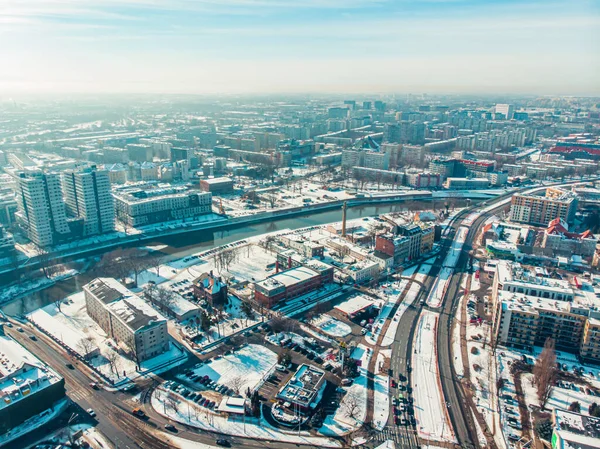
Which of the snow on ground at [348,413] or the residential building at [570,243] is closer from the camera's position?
the snow on ground at [348,413]

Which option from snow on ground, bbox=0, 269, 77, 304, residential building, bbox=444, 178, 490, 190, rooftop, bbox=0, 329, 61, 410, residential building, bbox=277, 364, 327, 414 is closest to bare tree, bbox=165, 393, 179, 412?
residential building, bbox=277, 364, 327, 414

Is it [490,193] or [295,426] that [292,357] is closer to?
[295,426]

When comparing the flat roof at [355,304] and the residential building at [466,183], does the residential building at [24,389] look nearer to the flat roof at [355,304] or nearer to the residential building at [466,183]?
the flat roof at [355,304]

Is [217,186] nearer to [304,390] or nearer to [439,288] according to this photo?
[439,288]

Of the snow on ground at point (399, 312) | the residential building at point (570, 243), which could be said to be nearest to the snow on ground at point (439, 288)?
the snow on ground at point (399, 312)

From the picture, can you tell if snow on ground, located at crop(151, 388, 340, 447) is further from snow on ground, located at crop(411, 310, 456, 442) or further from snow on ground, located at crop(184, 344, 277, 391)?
snow on ground, located at crop(411, 310, 456, 442)
